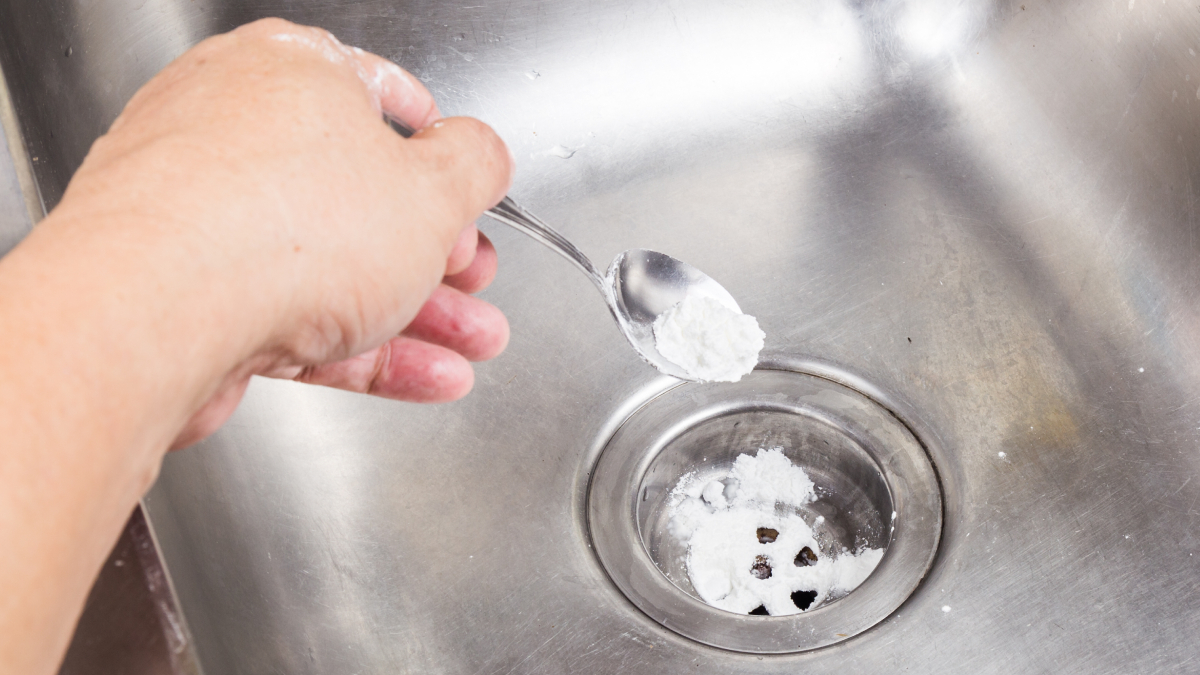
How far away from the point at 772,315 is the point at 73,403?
566 mm

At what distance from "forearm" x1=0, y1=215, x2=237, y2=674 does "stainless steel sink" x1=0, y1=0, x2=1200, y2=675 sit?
27 cm

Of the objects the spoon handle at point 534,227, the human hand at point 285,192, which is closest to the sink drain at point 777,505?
the spoon handle at point 534,227

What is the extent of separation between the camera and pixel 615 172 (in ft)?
2.62

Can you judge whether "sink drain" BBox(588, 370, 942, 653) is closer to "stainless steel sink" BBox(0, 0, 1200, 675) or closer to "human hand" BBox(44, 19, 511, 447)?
"stainless steel sink" BBox(0, 0, 1200, 675)

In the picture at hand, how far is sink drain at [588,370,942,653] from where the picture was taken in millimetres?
601

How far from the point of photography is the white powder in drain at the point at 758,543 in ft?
2.17

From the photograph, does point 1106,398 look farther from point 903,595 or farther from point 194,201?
point 194,201

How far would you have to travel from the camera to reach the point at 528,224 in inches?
21.6

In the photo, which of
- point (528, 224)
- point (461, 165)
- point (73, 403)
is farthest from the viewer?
point (528, 224)

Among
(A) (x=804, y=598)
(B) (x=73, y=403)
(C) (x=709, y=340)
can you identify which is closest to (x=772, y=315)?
(C) (x=709, y=340)

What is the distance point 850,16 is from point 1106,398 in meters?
0.40

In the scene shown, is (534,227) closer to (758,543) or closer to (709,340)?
(709,340)

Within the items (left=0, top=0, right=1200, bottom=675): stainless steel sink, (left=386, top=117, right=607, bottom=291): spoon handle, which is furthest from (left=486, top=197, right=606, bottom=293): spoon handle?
(left=0, top=0, right=1200, bottom=675): stainless steel sink

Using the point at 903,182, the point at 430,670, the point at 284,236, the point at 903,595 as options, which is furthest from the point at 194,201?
the point at 903,182
